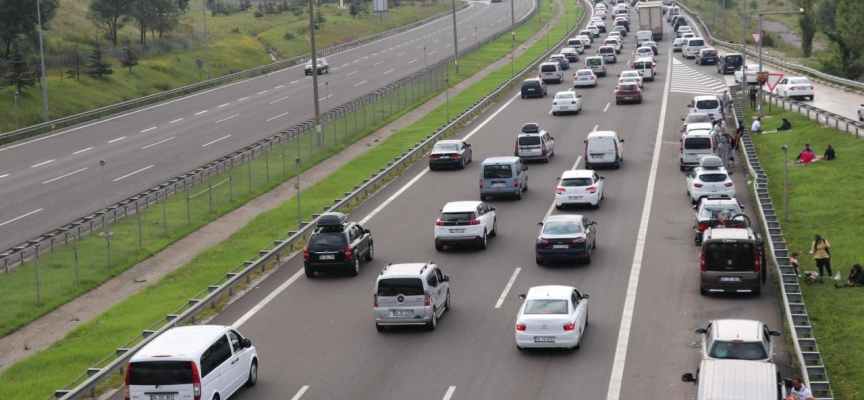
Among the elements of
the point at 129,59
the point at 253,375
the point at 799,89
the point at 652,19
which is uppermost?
the point at 652,19

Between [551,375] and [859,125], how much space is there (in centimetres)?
3374

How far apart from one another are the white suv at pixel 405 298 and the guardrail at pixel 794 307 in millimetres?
8279

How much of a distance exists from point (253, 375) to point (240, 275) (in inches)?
326

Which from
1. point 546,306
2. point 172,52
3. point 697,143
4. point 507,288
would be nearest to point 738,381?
point 546,306

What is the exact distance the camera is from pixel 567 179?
3975cm

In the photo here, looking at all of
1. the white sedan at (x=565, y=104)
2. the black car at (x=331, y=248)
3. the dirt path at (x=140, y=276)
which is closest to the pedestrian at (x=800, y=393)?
the black car at (x=331, y=248)

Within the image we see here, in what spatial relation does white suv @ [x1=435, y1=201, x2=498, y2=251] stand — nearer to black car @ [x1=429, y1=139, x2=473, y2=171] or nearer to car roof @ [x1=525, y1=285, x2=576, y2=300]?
car roof @ [x1=525, y1=285, x2=576, y2=300]

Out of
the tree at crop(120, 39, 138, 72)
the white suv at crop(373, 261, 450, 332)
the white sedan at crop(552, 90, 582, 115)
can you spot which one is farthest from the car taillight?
the tree at crop(120, 39, 138, 72)

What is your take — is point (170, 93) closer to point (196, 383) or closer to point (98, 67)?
point (98, 67)

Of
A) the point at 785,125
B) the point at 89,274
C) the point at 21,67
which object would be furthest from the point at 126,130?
the point at 785,125

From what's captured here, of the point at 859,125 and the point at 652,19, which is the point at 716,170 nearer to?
the point at 859,125

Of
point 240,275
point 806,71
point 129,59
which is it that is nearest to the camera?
point 240,275

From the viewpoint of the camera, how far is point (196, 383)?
67.8 feet

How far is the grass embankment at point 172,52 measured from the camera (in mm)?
72125
